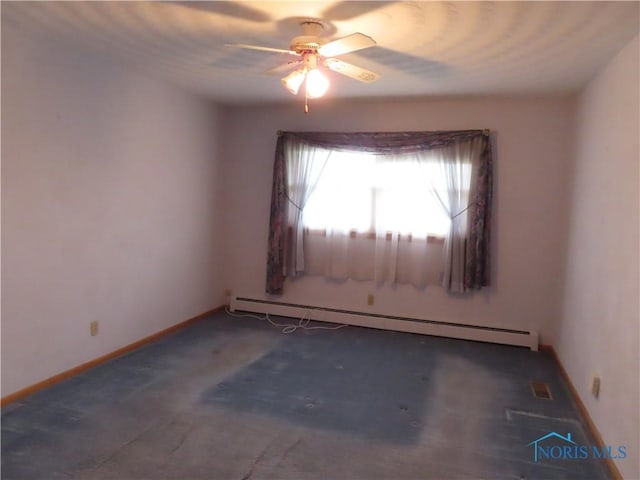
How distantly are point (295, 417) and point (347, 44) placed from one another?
84.3 inches

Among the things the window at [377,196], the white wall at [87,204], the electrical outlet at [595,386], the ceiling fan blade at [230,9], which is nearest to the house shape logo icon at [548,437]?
the electrical outlet at [595,386]

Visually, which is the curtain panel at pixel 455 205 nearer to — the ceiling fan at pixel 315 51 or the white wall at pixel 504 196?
the white wall at pixel 504 196

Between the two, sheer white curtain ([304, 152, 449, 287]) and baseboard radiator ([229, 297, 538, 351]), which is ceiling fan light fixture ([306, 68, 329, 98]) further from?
baseboard radiator ([229, 297, 538, 351])

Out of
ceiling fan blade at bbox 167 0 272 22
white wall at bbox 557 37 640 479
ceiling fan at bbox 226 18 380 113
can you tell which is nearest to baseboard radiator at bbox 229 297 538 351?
white wall at bbox 557 37 640 479

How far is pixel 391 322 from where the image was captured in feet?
14.7

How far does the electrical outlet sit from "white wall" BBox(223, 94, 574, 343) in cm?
142

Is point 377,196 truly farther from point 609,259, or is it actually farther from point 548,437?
point 548,437

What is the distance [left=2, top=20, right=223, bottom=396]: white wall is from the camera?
267cm

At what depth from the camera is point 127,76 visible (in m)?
3.42

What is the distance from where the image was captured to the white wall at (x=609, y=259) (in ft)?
6.99

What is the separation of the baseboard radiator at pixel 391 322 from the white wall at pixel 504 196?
3.1 inches

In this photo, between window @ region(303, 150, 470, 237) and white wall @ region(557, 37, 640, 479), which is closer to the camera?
white wall @ region(557, 37, 640, 479)

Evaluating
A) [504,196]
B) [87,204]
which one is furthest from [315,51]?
[504,196]

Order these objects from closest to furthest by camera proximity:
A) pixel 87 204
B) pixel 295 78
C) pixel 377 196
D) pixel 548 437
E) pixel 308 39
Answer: pixel 308 39 → pixel 548 437 → pixel 295 78 → pixel 87 204 → pixel 377 196
